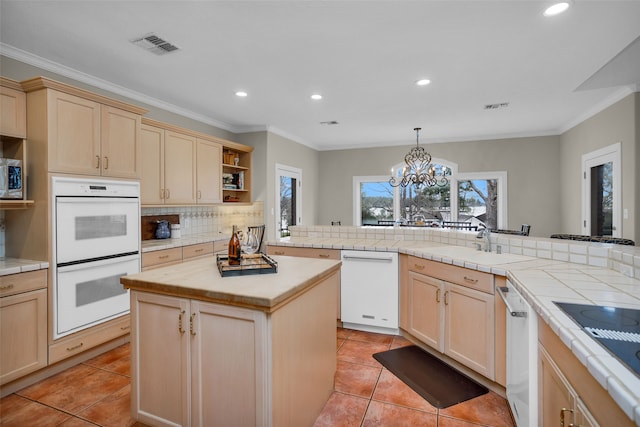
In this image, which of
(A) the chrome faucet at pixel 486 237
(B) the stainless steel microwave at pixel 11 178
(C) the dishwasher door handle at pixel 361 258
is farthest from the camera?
(C) the dishwasher door handle at pixel 361 258

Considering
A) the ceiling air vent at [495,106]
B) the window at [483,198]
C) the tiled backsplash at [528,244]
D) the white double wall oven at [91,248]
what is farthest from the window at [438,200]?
the white double wall oven at [91,248]

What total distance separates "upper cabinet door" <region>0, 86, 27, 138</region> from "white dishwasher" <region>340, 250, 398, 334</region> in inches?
112

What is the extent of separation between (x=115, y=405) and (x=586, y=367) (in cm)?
250

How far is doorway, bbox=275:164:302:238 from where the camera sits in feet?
18.4

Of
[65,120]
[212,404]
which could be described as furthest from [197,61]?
[212,404]

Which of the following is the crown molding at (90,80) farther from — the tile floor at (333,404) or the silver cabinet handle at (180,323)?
the silver cabinet handle at (180,323)

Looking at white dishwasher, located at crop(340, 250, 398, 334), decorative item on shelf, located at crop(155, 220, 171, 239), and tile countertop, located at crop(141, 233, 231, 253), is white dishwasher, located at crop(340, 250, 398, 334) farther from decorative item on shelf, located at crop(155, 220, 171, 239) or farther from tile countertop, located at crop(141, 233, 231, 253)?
decorative item on shelf, located at crop(155, 220, 171, 239)

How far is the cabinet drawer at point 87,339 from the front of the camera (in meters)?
2.39

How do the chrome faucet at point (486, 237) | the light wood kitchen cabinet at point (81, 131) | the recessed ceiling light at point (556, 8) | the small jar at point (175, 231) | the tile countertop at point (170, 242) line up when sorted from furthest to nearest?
1. the small jar at point (175, 231)
2. the tile countertop at point (170, 242)
3. the chrome faucet at point (486, 237)
4. the light wood kitchen cabinet at point (81, 131)
5. the recessed ceiling light at point (556, 8)

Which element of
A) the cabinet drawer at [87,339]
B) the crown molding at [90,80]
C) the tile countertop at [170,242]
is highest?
the crown molding at [90,80]

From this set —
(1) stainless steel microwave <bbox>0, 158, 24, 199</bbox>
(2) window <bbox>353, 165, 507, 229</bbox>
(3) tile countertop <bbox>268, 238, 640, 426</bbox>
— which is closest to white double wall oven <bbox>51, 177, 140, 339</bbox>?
(1) stainless steel microwave <bbox>0, 158, 24, 199</bbox>

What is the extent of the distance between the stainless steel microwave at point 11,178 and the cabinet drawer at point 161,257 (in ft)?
3.62

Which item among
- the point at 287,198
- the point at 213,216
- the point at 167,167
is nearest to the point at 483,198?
the point at 287,198

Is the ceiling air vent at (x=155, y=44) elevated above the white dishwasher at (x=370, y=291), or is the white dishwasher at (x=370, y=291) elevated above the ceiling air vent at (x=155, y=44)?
the ceiling air vent at (x=155, y=44)
